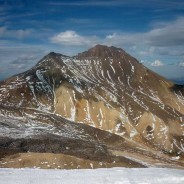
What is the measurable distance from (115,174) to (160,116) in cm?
18306

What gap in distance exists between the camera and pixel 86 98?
597 ft

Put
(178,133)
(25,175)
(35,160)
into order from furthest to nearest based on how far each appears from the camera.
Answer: (178,133) < (35,160) < (25,175)

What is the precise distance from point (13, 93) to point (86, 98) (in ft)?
135

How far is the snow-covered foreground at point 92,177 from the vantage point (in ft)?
34.8

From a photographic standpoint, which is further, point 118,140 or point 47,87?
point 47,87

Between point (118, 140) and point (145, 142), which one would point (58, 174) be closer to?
point (118, 140)

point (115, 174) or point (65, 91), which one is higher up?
point (115, 174)

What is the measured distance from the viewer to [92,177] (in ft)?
36.0

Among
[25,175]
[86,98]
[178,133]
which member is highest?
[25,175]

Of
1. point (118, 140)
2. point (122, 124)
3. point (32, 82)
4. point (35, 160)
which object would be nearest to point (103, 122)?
point (122, 124)

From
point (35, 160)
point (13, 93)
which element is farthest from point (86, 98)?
point (35, 160)

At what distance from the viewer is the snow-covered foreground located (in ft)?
34.8

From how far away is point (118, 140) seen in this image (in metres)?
130

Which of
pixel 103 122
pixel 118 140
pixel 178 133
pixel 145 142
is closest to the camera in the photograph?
pixel 118 140
